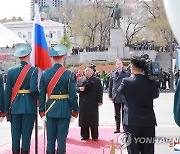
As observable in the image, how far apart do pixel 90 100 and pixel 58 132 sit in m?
2.77

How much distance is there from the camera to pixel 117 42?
5006 cm

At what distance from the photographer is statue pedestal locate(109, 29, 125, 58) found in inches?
1918

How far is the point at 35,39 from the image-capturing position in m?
6.67

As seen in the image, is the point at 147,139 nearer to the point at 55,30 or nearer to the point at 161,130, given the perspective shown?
the point at 161,130

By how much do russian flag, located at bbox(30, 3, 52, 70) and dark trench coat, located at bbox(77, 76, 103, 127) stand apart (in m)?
1.76

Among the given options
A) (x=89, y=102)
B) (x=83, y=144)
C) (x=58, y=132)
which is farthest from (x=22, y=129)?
(x=89, y=102)

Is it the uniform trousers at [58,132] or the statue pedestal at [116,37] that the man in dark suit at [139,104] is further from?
the statue pedestal at [116,37]

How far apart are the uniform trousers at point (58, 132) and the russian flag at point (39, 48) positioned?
130 cm

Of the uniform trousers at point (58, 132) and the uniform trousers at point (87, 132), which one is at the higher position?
the uniform trousers at point (58, 132)

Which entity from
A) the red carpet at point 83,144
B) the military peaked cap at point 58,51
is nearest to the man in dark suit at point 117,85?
the red carpet at point 83,144

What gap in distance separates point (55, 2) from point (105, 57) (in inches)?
4533

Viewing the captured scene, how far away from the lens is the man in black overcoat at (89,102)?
326 inches

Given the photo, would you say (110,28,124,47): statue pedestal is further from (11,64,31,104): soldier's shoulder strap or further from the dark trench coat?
(11,64,31,104): soldier's shoulder strap

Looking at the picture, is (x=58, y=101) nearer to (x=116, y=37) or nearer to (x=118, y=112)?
(x=118, y=112)
